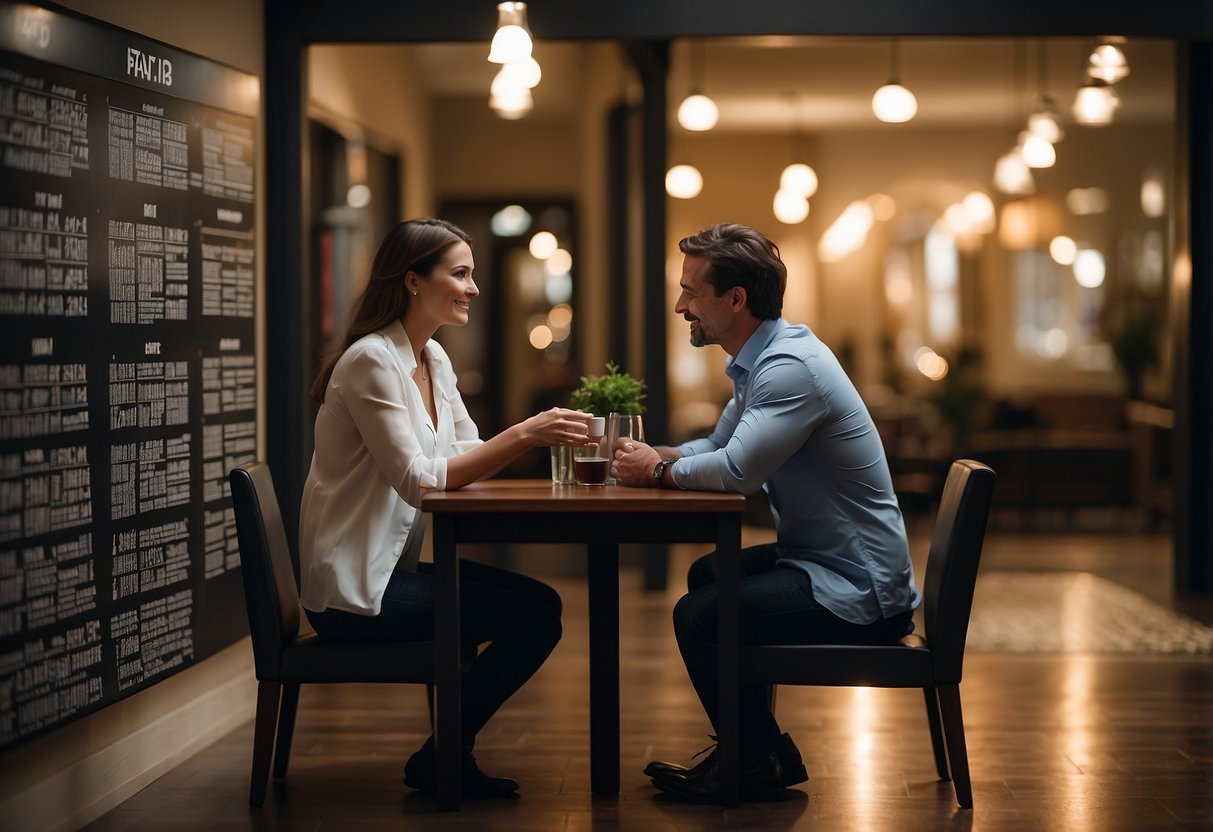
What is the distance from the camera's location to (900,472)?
31.7 feet

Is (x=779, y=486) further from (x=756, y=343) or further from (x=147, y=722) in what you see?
(x=147, y=722)

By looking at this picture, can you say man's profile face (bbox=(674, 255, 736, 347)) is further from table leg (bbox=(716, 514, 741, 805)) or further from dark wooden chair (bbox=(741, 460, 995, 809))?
dark wooden chair (bbox=(741, 460, 995, 809))

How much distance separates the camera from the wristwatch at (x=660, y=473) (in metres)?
3.30

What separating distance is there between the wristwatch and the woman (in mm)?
196

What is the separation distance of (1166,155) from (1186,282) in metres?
6.86

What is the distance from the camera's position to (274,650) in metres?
3.25

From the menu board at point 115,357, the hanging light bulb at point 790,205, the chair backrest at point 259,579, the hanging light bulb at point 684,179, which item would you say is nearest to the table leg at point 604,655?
the chair backrest at point 259,579

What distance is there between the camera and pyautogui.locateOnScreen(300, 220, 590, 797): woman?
10.5 ft

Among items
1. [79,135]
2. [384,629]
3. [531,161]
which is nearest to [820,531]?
[384,629]

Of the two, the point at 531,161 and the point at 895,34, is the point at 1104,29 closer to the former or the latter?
the point at 895,34

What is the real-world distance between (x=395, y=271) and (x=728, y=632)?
1.17 meters

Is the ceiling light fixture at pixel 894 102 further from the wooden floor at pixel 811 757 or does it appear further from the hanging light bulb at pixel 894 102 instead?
the wooden floor at pixel 811 757

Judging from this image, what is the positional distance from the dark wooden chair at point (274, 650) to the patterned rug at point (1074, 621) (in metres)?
2.91

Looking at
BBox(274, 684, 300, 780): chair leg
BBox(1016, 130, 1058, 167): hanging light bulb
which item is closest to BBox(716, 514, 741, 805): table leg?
BBox(274, 684, 300, 780): chair leg
